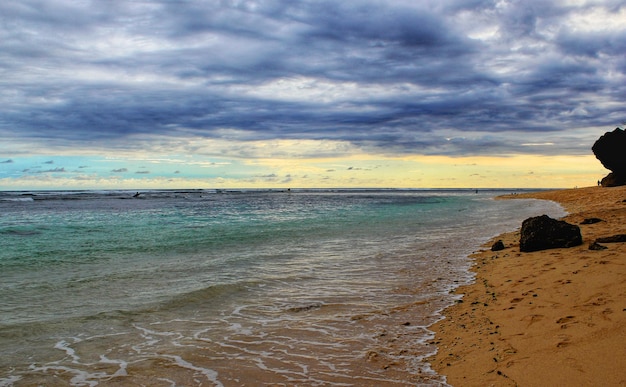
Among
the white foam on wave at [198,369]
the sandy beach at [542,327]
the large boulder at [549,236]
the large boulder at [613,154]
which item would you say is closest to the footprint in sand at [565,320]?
the sandy beach at [542,327]

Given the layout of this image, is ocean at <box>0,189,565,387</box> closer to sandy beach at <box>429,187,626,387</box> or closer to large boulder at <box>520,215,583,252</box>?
sandy beach at <box>429,187,626,387</box>

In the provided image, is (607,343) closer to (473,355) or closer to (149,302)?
(473,355)

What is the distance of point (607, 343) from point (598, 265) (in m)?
4.96

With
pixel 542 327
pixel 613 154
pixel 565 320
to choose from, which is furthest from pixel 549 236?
pixel 613 154

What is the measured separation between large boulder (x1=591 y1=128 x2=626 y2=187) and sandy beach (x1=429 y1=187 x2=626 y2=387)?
58472 mm

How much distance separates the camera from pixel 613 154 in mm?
60250

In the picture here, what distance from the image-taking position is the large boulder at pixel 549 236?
42.4ft

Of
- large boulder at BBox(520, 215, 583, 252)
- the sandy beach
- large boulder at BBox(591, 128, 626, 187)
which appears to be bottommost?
the sandy beach

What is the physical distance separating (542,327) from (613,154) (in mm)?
67229

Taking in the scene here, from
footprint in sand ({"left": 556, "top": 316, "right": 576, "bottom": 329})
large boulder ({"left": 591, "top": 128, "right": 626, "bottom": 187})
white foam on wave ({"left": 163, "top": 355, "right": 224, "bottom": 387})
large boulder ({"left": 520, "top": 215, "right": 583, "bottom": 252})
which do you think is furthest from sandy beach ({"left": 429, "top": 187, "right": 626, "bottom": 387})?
large boulder ({"left": 591, "top": 128, "right": 626, "bottom": 187})

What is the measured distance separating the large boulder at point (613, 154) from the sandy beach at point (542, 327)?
192 feet

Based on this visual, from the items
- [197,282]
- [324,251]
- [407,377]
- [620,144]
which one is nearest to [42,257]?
[197,282]

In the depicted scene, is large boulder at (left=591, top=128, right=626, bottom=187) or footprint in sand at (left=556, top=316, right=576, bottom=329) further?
large boulder at (left=591, top=128, right=626, bottom=187)

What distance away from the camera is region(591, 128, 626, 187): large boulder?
191ft
